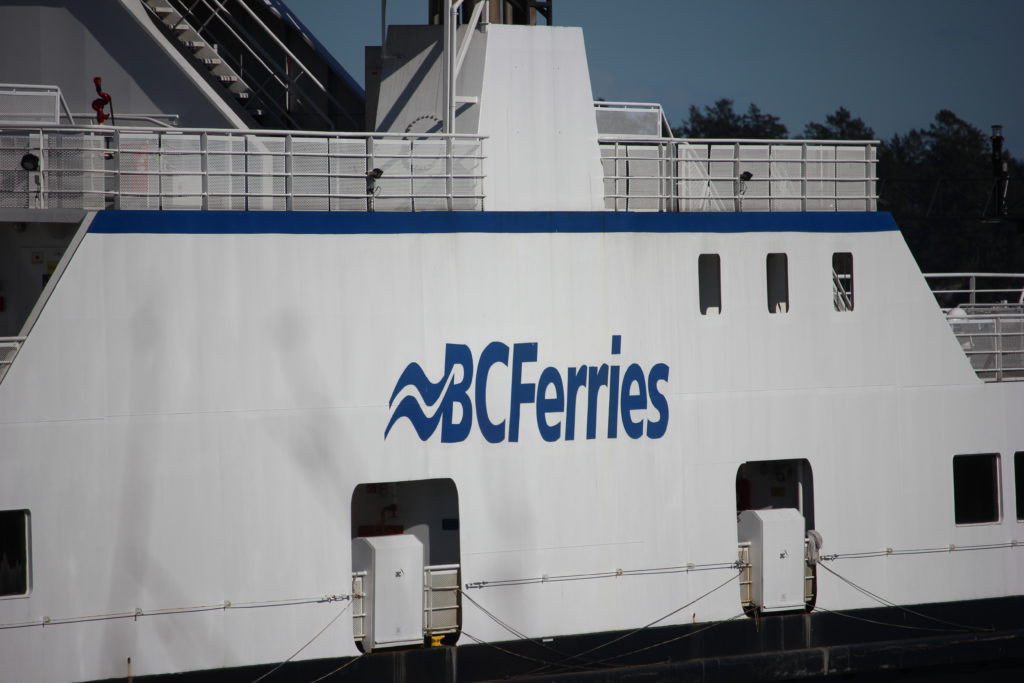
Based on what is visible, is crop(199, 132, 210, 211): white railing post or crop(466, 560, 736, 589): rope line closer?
crop(199, 132, 210, 211): white railing post

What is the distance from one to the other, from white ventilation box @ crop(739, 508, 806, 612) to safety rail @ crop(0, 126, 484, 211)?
15.6ft

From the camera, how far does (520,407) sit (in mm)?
11633

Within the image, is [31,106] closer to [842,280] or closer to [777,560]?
[777,560]

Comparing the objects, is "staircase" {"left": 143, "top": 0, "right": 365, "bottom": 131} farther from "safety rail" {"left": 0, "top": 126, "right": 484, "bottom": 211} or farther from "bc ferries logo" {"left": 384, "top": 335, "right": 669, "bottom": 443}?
"bc ferries logo" {"left": 384, "top": 335, "right": 669, "bottom": 443}

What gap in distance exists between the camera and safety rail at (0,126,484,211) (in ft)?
35.8

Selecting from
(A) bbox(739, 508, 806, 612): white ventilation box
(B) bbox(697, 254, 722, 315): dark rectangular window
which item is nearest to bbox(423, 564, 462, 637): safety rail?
(A) bbox(739, 508, 806, 612): white ventilation box

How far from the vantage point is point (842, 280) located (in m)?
16.0

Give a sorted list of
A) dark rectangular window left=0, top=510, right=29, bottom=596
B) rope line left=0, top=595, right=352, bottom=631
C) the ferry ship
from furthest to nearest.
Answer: the ferry ship → dark rectangular window left=0, top=510, right=29, bottom=596 → rope line left=0, top=595, right=352, bottom=631

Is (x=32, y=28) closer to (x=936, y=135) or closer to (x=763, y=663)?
(x=763, y=663)

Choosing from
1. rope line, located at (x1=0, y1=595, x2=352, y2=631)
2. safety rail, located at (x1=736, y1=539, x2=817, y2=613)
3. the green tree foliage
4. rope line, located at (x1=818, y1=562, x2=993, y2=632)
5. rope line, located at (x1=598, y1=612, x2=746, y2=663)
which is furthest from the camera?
the green tree foliage

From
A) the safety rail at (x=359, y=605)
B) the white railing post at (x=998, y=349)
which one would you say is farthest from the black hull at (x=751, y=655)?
the white railing post at (x=998, y=349)

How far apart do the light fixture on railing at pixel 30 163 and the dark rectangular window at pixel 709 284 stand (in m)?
7.06

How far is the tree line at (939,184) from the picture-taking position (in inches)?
2458

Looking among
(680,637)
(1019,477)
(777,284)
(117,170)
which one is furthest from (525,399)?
(1019,477)
